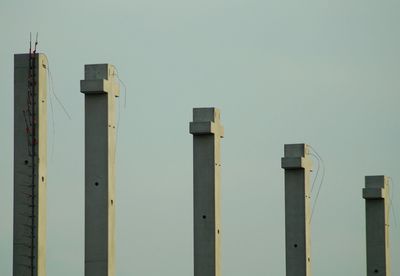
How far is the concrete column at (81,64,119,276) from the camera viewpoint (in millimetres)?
32969

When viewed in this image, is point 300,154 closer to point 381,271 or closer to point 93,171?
point 381,271

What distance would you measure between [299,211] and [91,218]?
1048 cm

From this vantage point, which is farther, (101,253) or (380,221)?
(380,221)

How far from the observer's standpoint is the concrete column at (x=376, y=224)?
155 feet

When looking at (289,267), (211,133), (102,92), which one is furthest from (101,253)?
(289,267)

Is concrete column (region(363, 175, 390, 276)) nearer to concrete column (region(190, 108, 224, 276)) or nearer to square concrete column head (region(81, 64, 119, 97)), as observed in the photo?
concrete column (region(190, 108, 224, 276))

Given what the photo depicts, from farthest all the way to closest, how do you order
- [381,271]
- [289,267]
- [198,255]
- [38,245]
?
[381,271] → [289,267] → [198,255] → [38,245]

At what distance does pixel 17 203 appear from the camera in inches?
1255

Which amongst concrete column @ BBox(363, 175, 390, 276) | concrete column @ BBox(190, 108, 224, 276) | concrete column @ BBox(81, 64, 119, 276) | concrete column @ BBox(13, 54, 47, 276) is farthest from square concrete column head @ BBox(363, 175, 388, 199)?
concrete column @ BBox(13, 54, 47, 276)

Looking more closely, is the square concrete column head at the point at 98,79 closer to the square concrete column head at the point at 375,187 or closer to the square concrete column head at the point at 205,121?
the square concrete column head at the point at 205,121

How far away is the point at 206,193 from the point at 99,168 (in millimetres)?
5013

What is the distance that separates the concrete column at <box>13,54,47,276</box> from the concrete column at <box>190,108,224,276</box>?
20.6 feet

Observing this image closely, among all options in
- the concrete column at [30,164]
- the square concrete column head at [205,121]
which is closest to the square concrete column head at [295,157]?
the square concrete column head at [205,121]

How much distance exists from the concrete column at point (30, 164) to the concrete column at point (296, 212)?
37.4ft
